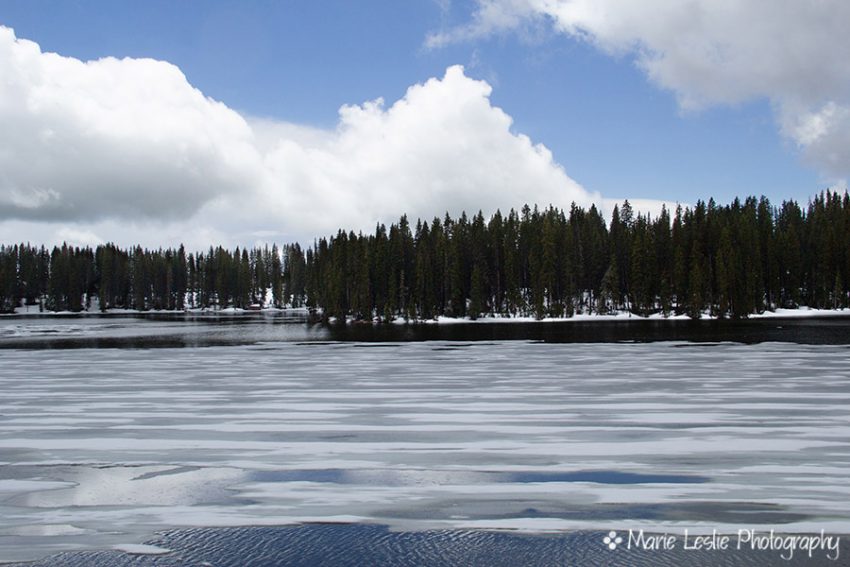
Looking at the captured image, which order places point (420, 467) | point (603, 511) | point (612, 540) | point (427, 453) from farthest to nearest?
point (427, 453) < point (420, 467) < point (603, 511) < point (612, 540)

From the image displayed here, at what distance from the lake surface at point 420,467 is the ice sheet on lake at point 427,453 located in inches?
1.7

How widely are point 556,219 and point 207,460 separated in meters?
133

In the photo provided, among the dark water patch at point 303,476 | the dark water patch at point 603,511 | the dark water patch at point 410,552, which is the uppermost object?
the dark water patch at point 603,511

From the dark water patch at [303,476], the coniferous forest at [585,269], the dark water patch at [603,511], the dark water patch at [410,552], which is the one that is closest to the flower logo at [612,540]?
the dark water patch at [410,552]

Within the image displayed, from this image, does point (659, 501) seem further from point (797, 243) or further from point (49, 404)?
point (797, 243)

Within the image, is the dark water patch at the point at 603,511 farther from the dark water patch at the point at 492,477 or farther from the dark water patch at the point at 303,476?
the dark water patch at the point at 303,476

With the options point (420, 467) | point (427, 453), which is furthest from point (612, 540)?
point (427, 453)

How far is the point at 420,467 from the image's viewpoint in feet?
29.9

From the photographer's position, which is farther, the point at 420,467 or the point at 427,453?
the point at 427,453

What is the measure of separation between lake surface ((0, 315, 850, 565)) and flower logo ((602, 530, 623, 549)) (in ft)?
0.44

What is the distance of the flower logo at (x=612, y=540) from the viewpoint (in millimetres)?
6216

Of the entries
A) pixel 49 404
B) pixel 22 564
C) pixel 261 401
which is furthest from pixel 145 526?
pixel 49 404

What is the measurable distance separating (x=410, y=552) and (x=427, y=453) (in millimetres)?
3830

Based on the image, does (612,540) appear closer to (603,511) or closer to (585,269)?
(603,511)
